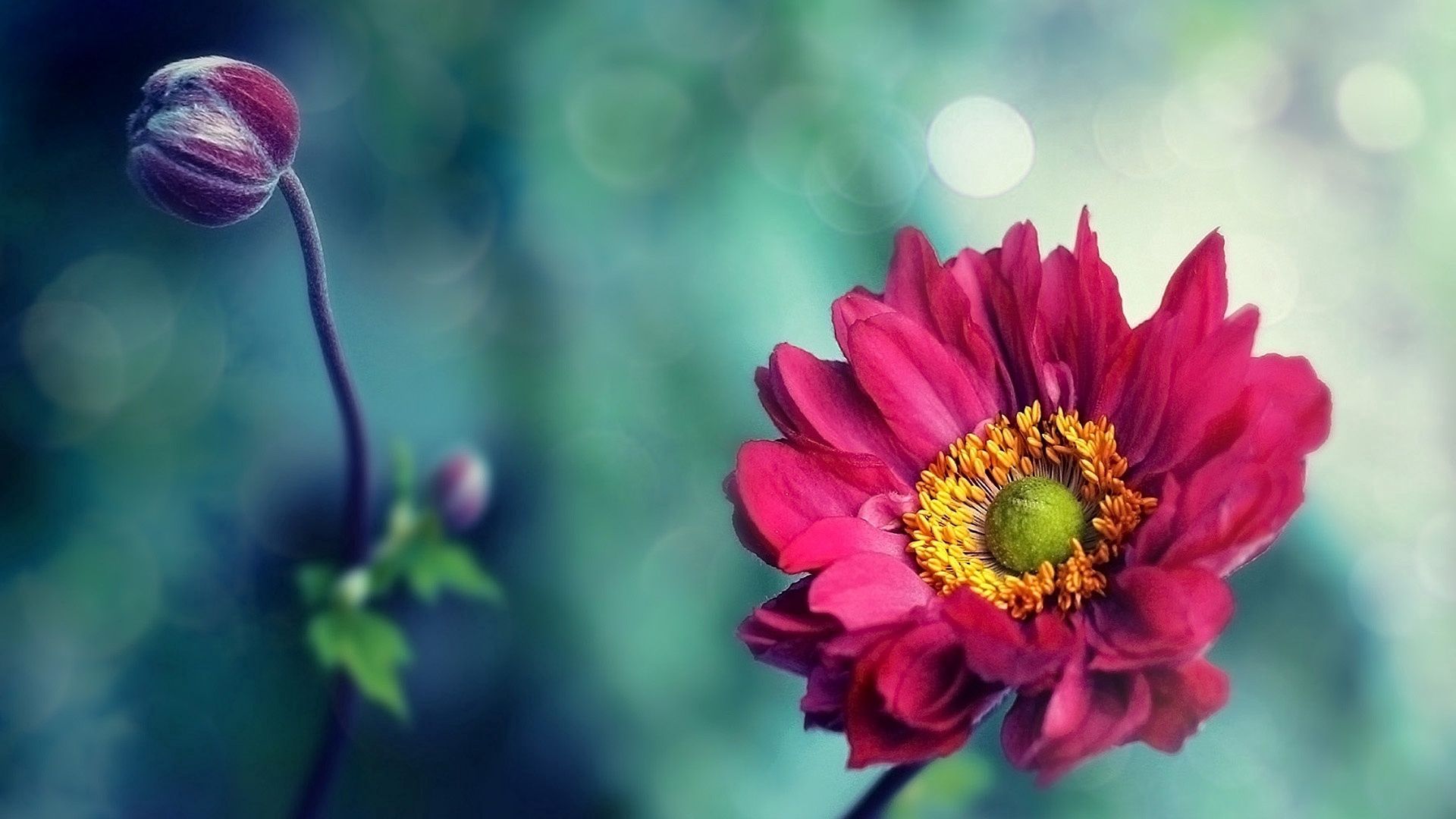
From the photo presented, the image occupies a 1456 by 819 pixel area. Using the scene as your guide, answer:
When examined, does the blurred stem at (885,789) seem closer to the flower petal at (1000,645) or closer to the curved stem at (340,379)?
the flower petal at (1000,645)

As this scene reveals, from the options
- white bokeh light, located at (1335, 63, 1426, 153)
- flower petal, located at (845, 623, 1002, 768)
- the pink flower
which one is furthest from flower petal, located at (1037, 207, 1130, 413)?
white bokeh light, located at (1335, 63, 1426, 153)

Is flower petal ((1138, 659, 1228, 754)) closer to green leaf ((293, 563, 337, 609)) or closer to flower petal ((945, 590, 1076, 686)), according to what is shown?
flower petal ((945, 590, 1076, 686))

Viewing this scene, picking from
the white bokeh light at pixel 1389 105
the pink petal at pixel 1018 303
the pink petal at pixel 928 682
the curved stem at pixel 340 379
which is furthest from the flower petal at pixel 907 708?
the white bokeh light at pixel 1389 105

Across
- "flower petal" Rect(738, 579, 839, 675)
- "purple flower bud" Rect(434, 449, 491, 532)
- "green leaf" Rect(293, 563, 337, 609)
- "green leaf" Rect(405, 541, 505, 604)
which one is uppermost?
"flower petal" Rect(738, 579, 839, 675)

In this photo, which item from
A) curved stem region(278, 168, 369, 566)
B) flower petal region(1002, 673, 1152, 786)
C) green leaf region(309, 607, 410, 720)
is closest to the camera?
flower petal region(1002, 673, 1152, 786)

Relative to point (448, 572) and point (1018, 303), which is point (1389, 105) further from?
point (448, 572)

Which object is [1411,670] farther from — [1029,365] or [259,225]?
[259,225]
